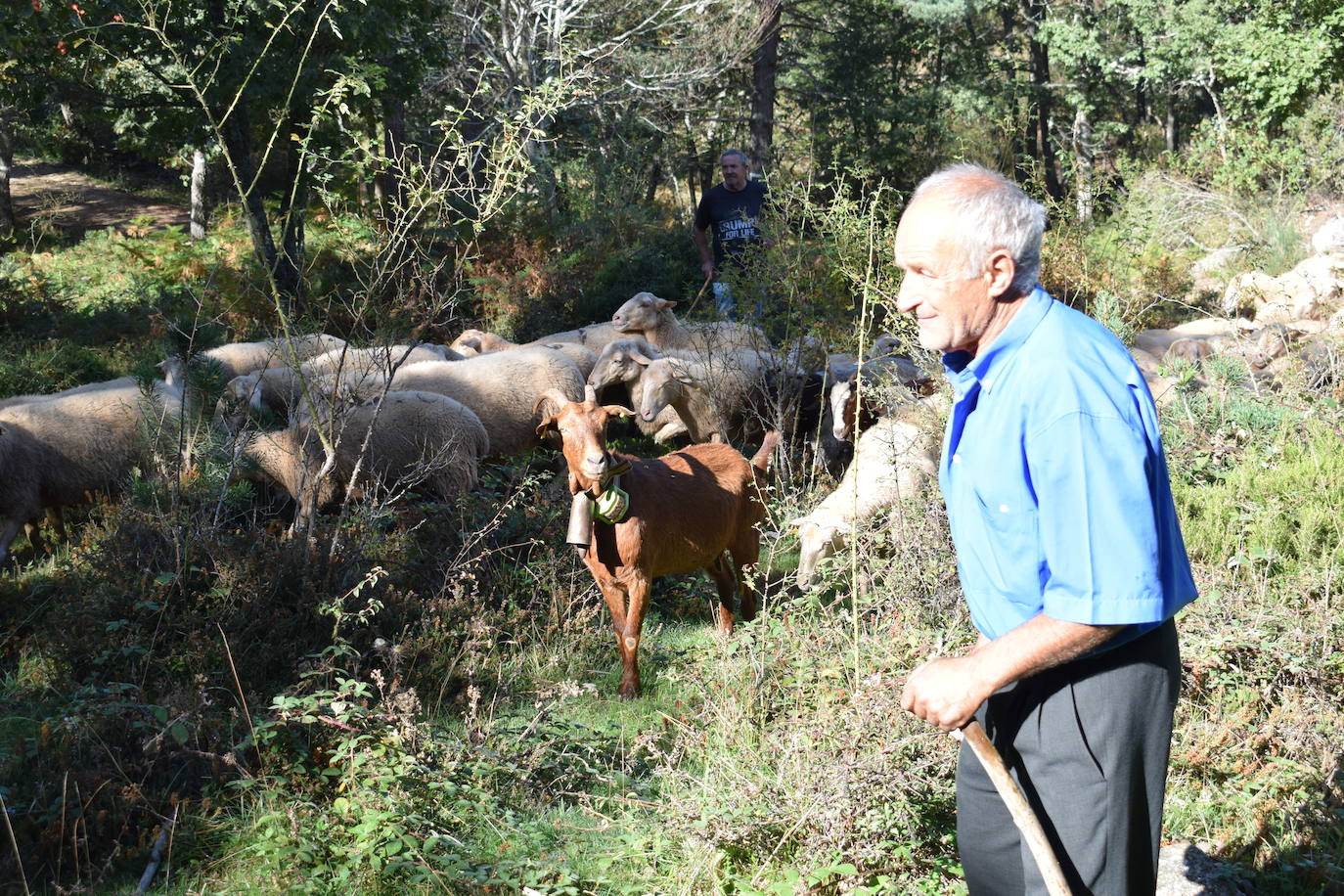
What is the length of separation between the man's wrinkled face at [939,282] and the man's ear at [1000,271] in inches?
0.4

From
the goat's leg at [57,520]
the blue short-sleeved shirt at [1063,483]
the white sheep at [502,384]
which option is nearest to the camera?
the blue short-sleeved shirt at [1063,483]

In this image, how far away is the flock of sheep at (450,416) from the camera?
22.8ft

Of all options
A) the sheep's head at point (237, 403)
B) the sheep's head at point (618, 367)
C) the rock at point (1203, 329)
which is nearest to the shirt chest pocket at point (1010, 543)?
the sheep's head at point (237, 403)

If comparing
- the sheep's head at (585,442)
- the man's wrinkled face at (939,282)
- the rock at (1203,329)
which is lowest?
the rock at (1203,329)

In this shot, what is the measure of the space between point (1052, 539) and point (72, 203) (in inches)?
1046

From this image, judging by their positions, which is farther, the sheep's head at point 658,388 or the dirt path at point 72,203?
the dirt path at point 72,203

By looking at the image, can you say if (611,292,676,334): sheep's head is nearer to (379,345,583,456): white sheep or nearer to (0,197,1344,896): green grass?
(379,345,583,456): white sheep

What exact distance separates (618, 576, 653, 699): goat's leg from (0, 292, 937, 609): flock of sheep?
46.0 inches

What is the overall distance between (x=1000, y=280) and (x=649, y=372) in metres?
6.63

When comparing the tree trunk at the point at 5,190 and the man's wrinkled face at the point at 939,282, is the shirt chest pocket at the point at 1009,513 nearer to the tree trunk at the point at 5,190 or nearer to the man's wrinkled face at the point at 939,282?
the man's wrinkled face at the point at 939,282

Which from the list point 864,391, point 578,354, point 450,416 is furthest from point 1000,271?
point 578,354

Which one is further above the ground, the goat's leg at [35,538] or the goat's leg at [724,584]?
the goat's leg at [724,584]

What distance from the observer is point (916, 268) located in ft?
7.73

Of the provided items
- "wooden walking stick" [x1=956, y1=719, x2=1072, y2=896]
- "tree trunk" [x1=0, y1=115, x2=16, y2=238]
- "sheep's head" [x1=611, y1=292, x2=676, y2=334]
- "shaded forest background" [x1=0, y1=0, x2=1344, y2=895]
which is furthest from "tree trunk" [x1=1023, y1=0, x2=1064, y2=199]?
"wooden walking stick" [x1=956, y1=719, x2=1072, y2=896]
